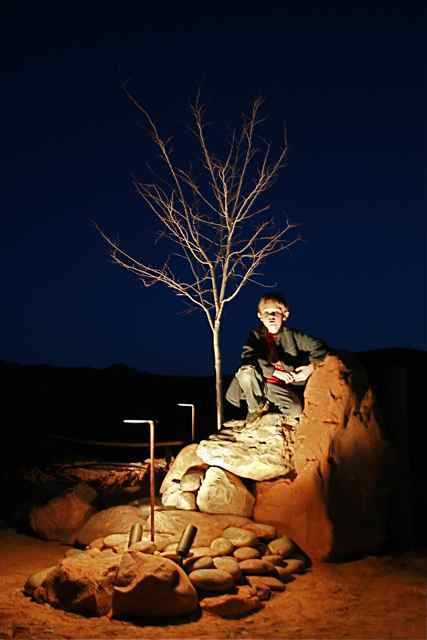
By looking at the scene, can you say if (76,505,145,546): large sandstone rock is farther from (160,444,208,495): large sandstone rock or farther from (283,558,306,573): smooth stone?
(283,558,306,573): smooth stone

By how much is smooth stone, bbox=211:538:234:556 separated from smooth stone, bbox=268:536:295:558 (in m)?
0.46

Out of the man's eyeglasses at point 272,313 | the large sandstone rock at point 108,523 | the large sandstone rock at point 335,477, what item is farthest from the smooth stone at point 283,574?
the man's eyeglasses at point 272,313

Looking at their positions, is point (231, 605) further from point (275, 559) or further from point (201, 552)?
point (275, 559)

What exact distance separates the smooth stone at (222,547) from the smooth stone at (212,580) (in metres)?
0.53

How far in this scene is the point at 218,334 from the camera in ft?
35.5

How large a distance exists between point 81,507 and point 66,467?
13.8 feet

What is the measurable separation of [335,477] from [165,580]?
2363 mm

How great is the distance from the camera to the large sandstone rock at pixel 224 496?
23.0ft

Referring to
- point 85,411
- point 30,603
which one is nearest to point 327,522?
point 30,603

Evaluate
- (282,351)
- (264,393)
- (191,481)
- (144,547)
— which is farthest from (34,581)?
(282,351)

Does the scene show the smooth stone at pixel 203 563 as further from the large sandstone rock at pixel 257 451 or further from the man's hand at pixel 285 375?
the man's hand at pixel 285 375

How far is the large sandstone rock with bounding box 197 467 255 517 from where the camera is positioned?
7.01m

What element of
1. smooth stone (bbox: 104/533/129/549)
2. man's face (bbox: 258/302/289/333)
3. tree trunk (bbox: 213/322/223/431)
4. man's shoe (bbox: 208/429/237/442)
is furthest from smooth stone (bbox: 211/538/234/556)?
tree trunk (bbox: 213/322/223/431)

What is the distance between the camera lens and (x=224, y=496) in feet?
23.1
